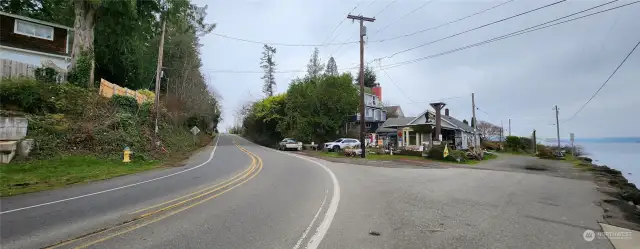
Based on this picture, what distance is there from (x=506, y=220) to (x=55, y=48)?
33.2m

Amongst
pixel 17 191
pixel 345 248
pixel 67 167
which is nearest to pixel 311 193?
pixel 345 248

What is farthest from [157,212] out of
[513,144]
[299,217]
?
[513,144]

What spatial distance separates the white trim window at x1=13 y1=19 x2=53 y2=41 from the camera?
24875mm

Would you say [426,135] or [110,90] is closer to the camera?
[110,90]

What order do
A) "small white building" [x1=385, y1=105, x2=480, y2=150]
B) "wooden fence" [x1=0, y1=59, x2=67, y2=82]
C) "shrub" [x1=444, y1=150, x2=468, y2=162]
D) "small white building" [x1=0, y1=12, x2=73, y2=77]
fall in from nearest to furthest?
"wooden fence" [x1=0, y1=59, x2=67, y2=82]
"small white building" [x1=0, y1=12, x2=73, y2=77]
"shrub" [x1=444, y1=150, x2=468, y2=162]
"small white building" [x1=385, y1=105, x2=480, y2=150]

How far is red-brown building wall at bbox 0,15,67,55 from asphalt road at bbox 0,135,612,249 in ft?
76.0

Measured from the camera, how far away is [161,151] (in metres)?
22.5

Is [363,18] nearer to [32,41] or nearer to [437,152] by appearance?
[437,152]

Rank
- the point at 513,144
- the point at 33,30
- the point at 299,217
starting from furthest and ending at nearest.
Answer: the point at 513,144 < the point at 33,30 < the point at 299,217

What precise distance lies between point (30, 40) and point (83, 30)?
5.65 metres

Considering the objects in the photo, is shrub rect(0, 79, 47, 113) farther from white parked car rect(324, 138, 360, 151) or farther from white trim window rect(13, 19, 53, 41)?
white parked car rect(324, 138, 360, 151)

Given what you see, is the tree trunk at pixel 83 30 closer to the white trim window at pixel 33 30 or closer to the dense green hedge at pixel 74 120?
the dense green hedge at pixel 74 120

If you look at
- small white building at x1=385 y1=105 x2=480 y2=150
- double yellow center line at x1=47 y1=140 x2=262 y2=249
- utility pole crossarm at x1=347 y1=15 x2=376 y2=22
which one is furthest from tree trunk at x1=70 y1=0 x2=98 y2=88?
small white building at x1=385 y1=105 x2=480 y2=150

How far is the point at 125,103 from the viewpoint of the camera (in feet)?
76.1
